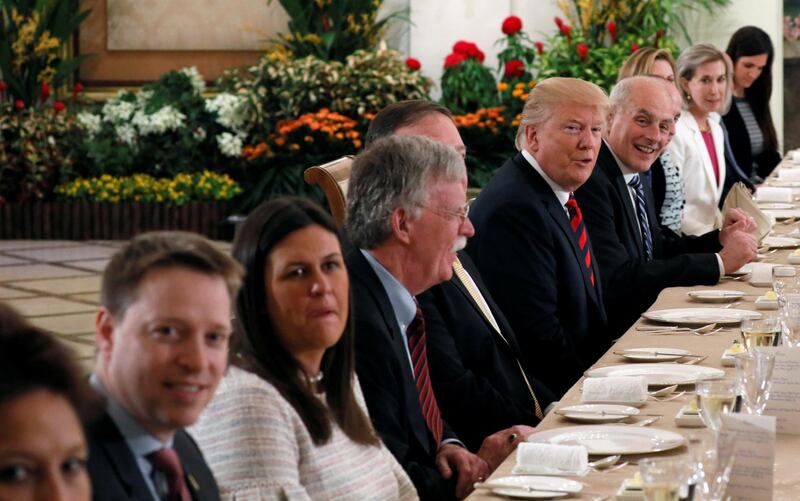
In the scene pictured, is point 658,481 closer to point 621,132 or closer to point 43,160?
point 621,132

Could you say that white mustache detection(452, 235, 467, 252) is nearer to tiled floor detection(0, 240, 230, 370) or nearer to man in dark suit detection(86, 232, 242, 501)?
man in dark suit detection(86, 232, 242, 501)

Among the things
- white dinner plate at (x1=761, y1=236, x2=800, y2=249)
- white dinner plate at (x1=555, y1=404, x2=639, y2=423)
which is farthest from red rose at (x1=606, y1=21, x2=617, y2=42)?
white dinner plate at (x1=555, y1=404, x2=639, y2=423)

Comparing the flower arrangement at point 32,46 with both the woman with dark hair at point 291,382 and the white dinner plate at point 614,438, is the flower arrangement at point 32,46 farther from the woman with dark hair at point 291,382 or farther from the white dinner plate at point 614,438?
the woman with dark hair at point 291,382

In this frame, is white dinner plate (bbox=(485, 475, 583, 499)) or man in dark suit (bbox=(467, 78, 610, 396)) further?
man in dark suit (bbox=(467, 78, 610, 396))

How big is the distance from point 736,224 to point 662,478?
3.37 meters

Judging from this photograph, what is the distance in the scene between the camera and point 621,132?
541 centimetres

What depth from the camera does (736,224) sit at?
5.18 meters

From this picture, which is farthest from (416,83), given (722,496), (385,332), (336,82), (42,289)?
(722,496)

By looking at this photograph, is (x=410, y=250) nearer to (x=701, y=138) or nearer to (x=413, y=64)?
(x=701, y=138)

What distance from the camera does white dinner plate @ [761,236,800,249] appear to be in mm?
5648

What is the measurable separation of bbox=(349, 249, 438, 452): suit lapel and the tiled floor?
10.5ft

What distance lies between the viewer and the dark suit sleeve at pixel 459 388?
3.56m

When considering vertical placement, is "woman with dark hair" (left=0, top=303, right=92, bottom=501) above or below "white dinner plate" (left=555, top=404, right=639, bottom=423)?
above

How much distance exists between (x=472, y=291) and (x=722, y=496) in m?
1.68
